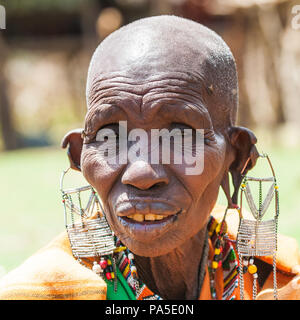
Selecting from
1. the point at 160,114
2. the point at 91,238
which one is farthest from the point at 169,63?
the point at 91,238

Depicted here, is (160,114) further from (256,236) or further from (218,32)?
(218,32)

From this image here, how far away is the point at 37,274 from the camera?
2.48m

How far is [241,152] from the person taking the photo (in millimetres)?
2779

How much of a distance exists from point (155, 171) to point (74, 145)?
0.74 m

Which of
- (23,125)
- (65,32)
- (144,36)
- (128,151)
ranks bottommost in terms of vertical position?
(23,125)

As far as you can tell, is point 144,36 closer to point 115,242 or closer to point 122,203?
point 122,203

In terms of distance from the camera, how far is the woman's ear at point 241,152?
269 centimetres

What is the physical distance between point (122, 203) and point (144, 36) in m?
0.76

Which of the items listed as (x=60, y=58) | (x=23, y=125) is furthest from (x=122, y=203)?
(x=23, y=125)

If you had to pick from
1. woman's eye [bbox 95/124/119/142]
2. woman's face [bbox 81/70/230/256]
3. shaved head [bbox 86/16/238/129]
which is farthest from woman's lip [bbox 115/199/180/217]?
shaved head [bbox 86/16/238/129]

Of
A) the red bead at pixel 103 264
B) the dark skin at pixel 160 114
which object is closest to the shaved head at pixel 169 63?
the dark skin at pixel 160 114

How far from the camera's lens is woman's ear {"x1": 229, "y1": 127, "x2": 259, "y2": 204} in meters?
2.69

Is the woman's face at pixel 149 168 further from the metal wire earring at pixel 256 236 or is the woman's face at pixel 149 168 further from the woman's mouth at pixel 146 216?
the metal wire earring at pixel 256 236

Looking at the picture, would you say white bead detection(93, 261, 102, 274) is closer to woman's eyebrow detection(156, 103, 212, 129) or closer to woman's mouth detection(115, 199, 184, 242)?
woman's mouth detection(115, 199, 184, 242)
